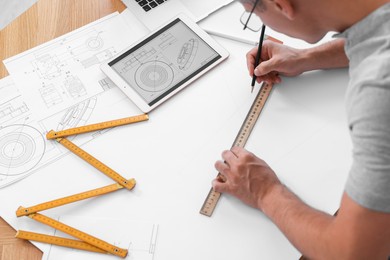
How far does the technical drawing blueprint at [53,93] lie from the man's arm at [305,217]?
367 millimetres

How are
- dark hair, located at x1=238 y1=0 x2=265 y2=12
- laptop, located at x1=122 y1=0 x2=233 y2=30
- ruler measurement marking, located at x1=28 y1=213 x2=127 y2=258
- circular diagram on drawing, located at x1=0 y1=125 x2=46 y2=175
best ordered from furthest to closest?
laptop, located at x1=122 y1=0 x2=233 y2=30
circular diagram on drawing, located at x1=0 y1=125 x2=46 y2=175
ruler measurement marking, located at x1=28 y1=213 x2=127 y2=258
dark hair, located at x1=238 y1=0 x2=265 y2=12

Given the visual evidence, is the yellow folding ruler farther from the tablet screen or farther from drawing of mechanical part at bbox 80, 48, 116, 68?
drawing of mechanical part at bbox 80, 48, 116, 68

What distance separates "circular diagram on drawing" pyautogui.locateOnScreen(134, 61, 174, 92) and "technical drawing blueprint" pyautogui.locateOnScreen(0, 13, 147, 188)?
74mm

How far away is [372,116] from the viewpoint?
0.89 metres

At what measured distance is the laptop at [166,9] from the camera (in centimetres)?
146

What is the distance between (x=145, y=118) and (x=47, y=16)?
493 mm

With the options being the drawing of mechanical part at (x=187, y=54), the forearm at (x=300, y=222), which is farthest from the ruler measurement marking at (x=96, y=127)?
the forearm at (x=300, y=222)

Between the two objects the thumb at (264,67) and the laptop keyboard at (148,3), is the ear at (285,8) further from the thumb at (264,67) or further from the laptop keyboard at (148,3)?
the laptop keyboard at (148,3)

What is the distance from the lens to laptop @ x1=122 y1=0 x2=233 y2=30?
57.4 inches

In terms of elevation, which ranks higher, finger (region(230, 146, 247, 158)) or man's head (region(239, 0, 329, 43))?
man's head (region(239, 0, 329, 43))

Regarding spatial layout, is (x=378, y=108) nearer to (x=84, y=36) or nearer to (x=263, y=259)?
(x=263, y=259)

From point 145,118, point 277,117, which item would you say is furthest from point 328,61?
point 145,118

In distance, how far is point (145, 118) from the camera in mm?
1315

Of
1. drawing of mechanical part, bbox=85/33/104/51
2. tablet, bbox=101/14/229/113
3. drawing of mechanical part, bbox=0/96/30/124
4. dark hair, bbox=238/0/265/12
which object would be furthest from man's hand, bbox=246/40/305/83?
drawing of mechanical part, bbox=0/96/30/124
